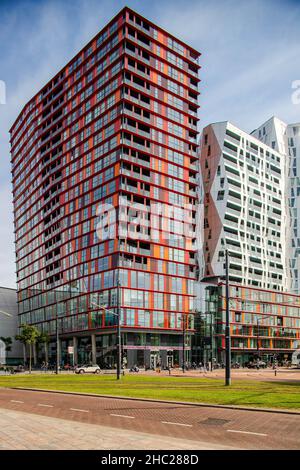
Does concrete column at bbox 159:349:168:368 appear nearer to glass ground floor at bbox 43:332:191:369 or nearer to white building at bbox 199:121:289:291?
glass ground floor at bbox 43:332:191:369

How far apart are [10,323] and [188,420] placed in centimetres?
13612

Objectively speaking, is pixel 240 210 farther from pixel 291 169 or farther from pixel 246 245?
pixel 291 169

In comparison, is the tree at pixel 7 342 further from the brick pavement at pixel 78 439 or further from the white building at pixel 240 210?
the brick pavement at pixel 78 439

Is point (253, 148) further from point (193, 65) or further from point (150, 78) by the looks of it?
point (150, 78)

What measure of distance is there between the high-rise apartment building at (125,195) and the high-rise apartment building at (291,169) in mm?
52458

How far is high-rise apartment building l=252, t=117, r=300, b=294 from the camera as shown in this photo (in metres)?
145

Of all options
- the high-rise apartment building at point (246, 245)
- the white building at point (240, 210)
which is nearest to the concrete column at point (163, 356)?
the high-rise apartment building at point (246, 245)

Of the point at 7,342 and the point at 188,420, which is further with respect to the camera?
the point at 7,342

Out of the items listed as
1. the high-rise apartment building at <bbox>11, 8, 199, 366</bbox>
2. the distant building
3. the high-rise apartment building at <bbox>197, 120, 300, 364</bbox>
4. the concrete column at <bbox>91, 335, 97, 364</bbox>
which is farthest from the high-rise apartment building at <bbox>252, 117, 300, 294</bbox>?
the distant building

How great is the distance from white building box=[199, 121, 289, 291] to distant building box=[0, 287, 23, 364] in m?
57.9

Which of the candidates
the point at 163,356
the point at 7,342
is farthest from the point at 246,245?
the point at 7,342

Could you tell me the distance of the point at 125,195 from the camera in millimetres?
87625

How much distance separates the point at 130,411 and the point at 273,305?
362 ft
